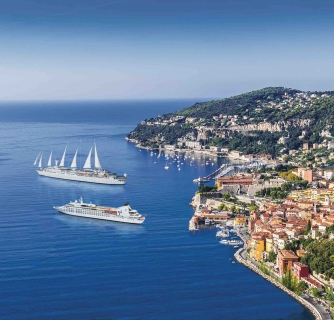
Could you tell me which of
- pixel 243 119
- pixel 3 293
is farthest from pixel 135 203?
pixel 243 119

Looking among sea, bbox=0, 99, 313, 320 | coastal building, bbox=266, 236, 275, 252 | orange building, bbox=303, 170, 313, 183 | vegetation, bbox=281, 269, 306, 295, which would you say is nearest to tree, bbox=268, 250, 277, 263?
coastal building, bbox=266, 236, 275, 252

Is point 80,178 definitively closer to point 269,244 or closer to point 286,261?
point 269,244

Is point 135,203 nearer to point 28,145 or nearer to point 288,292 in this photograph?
point 288,292

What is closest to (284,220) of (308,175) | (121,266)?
(121,266)

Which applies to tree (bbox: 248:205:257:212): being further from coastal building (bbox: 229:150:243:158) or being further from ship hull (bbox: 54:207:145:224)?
coastal building (bbox: 229:150:243:158)

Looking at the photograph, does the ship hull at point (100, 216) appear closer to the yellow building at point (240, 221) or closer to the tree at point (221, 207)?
the yellow building at point (240, 221)
